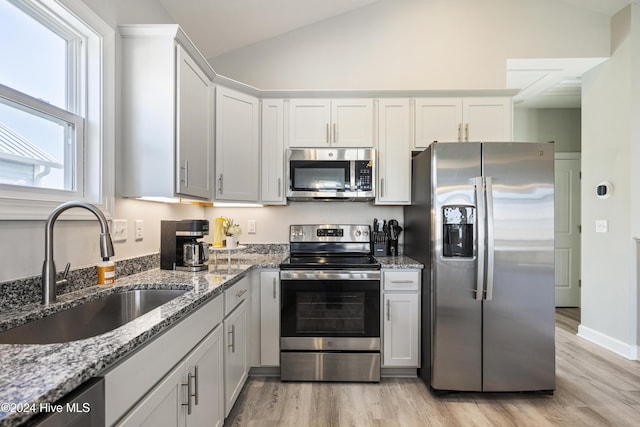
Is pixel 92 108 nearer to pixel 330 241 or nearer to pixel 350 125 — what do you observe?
pixel 350 125

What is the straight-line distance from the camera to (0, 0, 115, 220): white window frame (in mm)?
1481

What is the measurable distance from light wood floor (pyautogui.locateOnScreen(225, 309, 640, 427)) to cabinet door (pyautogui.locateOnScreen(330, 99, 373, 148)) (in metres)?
1.96

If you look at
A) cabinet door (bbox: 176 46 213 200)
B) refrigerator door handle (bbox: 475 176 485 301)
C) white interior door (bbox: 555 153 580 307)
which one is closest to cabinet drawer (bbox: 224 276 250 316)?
cabinet door (bbox: 176 46 213 200)

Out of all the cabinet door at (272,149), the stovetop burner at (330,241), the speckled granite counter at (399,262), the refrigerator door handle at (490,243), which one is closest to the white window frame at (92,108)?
the cabinet door at (272,149)

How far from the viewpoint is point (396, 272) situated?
2.32 metres

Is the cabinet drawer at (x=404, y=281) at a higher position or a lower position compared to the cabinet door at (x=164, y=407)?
higher

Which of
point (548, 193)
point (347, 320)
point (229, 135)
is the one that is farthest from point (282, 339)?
point (548, 193)

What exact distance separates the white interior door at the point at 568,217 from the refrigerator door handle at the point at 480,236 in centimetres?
299

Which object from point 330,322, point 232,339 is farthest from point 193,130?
point 330,322

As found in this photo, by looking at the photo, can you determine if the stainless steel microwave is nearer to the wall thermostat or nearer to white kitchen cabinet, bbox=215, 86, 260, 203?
white kitchen cabinet, bbox=215, 86, 260, 203

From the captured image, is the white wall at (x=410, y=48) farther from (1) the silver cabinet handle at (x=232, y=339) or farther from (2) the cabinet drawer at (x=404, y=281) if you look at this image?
(1) the silver cabinet handle at (x=232, y=339)

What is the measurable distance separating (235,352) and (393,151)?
6.51ft

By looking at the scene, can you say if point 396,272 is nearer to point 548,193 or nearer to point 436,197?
point 436,197

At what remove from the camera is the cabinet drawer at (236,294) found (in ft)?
5.77
